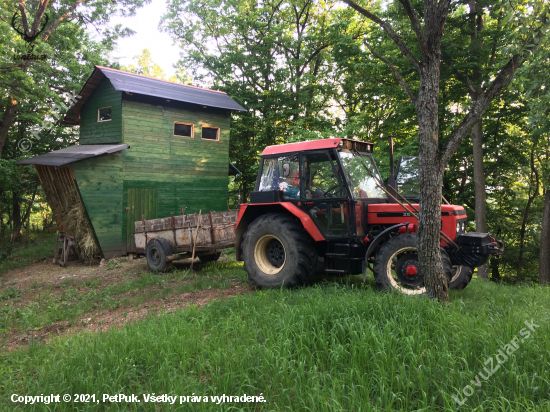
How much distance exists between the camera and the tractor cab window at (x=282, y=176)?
5988 millimetres

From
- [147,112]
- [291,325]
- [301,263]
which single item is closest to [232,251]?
[147,112]

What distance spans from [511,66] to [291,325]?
12.2 ft

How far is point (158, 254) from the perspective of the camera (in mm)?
9109

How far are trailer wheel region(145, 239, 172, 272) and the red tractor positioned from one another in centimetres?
327

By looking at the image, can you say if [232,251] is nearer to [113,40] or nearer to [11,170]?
[11,170]

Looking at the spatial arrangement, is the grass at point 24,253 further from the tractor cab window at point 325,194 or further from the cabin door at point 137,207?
the tractor cab window at point 325,194

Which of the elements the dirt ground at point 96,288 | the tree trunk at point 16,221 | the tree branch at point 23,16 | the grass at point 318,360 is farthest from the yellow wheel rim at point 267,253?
the tree trunk at point 16,221

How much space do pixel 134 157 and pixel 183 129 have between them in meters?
2.29

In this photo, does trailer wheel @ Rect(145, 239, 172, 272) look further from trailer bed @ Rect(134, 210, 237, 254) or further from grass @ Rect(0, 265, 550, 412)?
grass @ Rect(0, 265, 550, 412)

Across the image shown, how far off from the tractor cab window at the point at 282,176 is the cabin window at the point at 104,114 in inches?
349

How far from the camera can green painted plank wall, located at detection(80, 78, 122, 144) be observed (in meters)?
12.3

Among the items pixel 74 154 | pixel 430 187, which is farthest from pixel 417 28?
pixel 74 154

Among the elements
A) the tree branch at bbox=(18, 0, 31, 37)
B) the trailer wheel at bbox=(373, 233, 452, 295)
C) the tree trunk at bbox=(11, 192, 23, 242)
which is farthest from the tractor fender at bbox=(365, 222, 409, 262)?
the tree trunk at bbox=(11, 192, 23, 242)

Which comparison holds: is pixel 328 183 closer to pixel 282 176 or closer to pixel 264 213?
pixel 282 176
